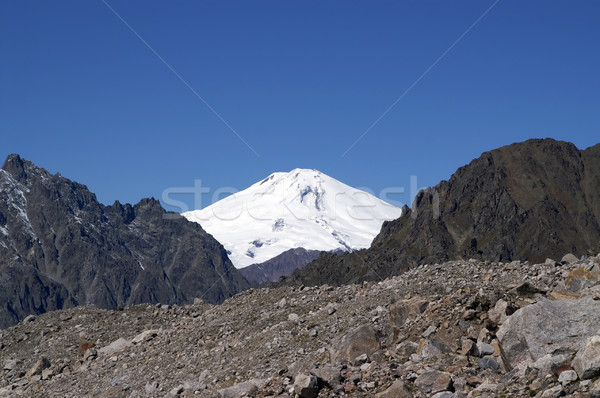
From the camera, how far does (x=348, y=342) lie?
21.7 m

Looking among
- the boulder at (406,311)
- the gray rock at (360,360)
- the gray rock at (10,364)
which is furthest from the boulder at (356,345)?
the gray rock at (10,364)

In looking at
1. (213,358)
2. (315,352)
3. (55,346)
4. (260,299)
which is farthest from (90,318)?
(315,352)

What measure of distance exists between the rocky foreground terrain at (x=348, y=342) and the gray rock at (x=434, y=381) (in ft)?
0.10

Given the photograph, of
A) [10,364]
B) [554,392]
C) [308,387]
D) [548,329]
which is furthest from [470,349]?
[10,364]

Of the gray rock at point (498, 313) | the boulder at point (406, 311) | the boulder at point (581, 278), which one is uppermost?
the boulder at point (406, 311)

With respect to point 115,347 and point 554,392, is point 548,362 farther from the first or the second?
point 115,347

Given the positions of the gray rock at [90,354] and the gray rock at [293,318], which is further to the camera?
the gray rock at [90,354]

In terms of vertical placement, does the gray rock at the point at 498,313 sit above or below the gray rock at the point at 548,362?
above

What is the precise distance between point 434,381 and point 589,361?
13.3 feet

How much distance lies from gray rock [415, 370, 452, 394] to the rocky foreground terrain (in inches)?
1.3

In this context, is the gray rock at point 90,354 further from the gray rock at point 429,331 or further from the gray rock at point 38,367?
the gray rock at point 429,331

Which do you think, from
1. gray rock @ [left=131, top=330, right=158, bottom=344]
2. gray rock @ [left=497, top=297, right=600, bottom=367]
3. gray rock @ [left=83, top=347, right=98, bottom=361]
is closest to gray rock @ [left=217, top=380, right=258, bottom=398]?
gray rock @ [left=497, top=297, right=600, bottom=367]

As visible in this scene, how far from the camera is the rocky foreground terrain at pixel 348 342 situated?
1722 centimetres

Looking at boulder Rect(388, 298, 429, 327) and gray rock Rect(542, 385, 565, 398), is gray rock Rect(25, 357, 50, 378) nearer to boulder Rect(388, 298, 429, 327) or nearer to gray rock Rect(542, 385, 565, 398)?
boulder Rect(388, 298, 429, 327)
